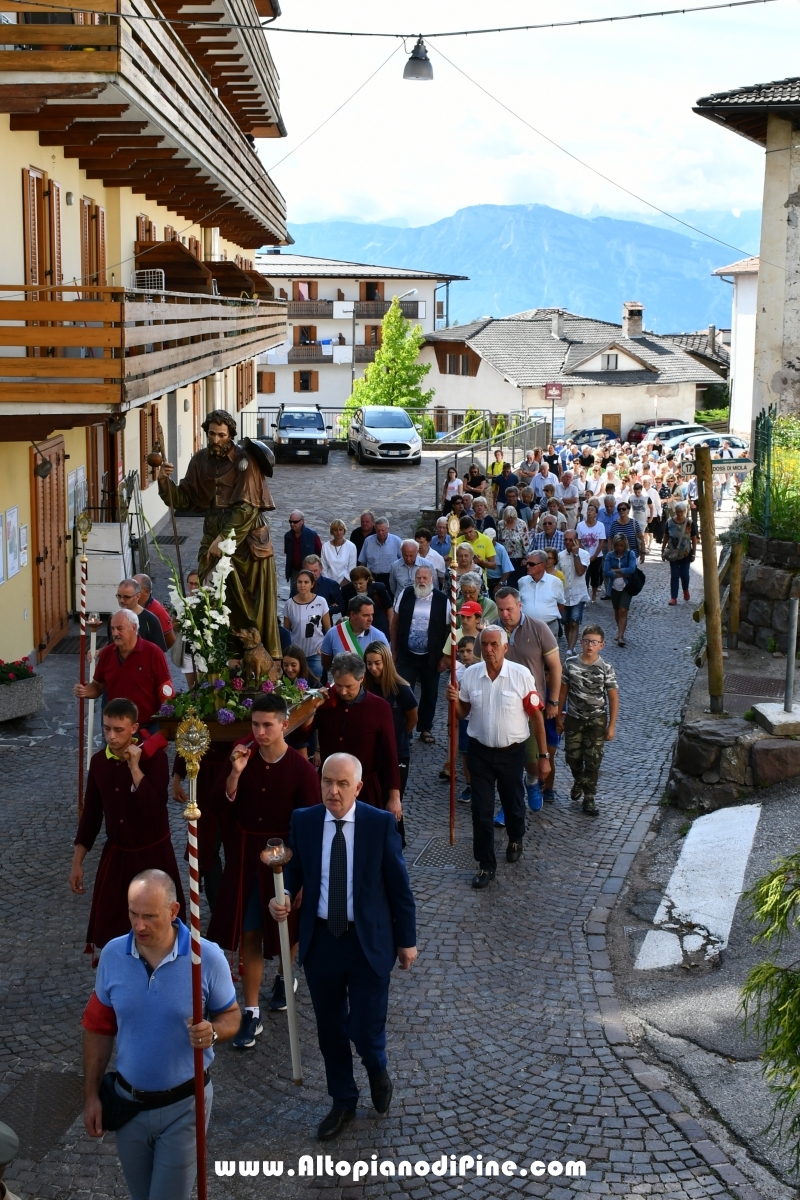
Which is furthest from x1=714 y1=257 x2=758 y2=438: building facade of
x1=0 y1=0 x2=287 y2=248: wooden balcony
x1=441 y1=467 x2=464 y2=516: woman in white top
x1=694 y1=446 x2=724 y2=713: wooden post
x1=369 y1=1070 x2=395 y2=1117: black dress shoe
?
x1=369 y1=1070 x2=395 y2=1117: black dress shoe

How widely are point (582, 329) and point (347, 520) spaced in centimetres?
5863

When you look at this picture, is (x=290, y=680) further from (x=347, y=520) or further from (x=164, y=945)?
(x=347, y=520)

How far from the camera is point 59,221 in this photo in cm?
1783

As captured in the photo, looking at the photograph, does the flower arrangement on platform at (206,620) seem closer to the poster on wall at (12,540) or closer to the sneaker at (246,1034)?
the sneaker at (246,1034)

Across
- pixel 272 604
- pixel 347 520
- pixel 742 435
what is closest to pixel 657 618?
pixel 347 520

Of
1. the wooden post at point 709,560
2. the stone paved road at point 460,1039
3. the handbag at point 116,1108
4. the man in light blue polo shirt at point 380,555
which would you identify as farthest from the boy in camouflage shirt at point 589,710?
the handbag at point 116,1108

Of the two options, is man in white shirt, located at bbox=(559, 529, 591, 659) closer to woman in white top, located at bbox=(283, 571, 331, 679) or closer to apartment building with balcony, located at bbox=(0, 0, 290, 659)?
woman in white top, located at bbox=(283, 571, 331, 679)

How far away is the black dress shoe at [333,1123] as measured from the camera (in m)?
6.68

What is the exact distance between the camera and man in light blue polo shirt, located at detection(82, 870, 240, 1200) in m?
5.29

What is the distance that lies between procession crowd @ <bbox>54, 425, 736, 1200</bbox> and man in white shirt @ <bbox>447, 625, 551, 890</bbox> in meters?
0.01

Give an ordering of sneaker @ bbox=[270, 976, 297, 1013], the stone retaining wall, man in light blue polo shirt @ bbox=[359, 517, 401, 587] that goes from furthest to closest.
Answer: man in light blue polo shirt @ bbox=[359, 517, 401, 587], the stone retaining wall, sneaker @ bbox=[270, 976, 297, 1013]

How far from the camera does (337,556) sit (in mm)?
15805

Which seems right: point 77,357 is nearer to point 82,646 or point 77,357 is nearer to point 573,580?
point 82,646

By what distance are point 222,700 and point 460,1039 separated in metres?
2.75
